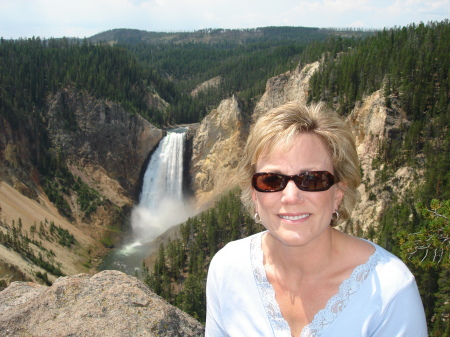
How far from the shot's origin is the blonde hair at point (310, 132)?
3.40m

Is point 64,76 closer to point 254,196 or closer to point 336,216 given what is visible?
point 254,196

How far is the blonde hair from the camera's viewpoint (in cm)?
340

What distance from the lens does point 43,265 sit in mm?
38188

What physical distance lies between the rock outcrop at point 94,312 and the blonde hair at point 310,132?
3.59m

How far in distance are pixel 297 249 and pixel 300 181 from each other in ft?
2.11

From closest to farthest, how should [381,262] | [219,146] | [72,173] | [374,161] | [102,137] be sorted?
[381,262], [374,161], [219,146], [72,173], [102,137]

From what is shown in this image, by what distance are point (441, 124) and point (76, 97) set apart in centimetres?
6184

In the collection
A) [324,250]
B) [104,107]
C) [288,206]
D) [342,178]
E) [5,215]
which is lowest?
[5,215]

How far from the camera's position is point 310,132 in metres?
3.43

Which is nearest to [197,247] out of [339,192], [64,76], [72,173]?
[72,173]

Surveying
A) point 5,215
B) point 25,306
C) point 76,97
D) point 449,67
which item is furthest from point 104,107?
point 25,306

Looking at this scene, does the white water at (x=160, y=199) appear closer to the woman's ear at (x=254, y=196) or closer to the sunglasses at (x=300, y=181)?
the woman's ear at (x=254, y=196)

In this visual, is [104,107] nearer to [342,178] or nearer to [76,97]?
[76,97]

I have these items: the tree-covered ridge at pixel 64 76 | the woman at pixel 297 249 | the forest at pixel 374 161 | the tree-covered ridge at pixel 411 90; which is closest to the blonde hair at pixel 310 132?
the woman at pixel 297 249
